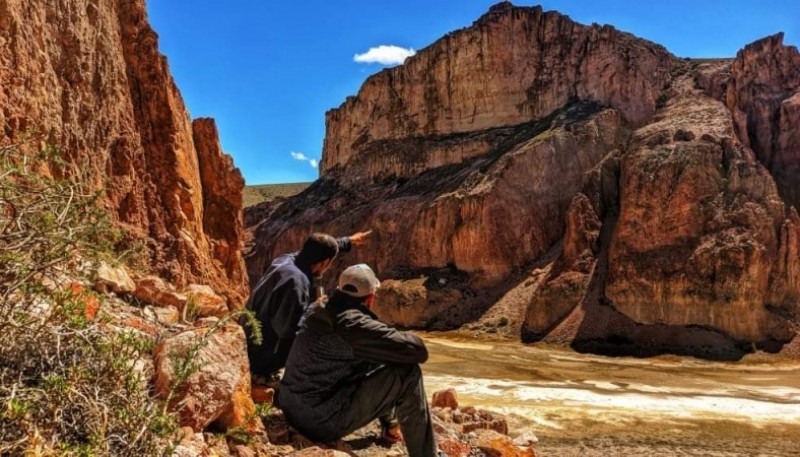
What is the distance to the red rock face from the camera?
793 centimetres

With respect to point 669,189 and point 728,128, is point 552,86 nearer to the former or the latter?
point 728,128

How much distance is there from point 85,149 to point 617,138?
43428 mm

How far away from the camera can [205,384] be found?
3.54 metres

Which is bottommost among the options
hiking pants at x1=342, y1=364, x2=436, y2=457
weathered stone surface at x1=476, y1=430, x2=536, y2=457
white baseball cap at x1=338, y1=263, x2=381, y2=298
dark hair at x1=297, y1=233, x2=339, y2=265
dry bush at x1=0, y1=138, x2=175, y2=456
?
weathered stone surface at x1=476, y1=430, x2=536, y2=457

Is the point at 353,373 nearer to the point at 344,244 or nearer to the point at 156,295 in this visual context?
the point at 156,295

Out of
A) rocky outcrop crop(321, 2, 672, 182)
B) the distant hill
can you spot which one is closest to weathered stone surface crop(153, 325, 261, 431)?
rocky outcrop crop(321, 2, 672, 182)

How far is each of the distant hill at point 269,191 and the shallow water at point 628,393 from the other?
79.0 metres

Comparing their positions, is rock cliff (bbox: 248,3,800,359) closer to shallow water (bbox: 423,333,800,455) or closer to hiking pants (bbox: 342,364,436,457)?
shallow water (bbox: 423,333,800,455)

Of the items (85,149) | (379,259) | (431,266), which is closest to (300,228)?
(379,259)

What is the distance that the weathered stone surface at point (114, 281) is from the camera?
4565 mm

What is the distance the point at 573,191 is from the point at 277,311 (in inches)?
1624

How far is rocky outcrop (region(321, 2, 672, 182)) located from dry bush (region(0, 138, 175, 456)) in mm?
49338

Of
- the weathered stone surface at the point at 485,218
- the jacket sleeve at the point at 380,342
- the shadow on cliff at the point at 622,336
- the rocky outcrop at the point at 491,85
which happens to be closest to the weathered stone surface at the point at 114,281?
the jacket sleeve at the point at 380,342

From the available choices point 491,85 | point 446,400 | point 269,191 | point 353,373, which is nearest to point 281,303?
point 353,373
